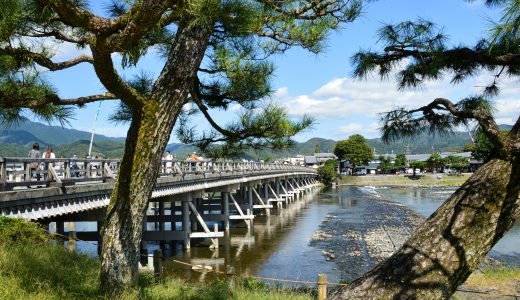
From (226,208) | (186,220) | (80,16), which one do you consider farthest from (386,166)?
(80,16)

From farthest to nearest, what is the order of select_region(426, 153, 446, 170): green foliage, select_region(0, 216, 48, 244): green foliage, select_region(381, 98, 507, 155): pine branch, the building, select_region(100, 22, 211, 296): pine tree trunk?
the building, select_region(426, 153, 446, 170): green foliage, select_region(0, 216, 48, 244): green foliage, select_region(100, 22, 211, 296): pine tree trunk, select_region(381, 98, 507, 155): pine branch

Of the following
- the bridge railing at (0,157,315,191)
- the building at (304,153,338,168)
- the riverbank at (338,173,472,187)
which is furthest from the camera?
the building at (304,153,338,168)

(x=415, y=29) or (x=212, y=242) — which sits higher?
(x=415, y=29)

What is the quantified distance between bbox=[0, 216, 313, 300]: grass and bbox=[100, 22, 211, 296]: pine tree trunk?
326 millimetres

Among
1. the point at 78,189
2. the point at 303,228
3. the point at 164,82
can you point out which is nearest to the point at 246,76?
the point at 164,82

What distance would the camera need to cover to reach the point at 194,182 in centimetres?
1931

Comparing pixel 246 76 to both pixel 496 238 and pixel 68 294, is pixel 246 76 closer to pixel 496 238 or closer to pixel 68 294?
pixel 68 294

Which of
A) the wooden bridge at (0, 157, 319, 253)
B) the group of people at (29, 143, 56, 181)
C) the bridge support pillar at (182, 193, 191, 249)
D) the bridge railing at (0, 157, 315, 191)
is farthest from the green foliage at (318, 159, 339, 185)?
the group of people at (29, 143, 56, 181)

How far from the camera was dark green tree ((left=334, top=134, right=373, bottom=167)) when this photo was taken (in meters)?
92.9

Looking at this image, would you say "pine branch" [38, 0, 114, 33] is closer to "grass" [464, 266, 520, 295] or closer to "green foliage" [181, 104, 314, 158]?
"green foliage" [181, 104, 314, 158]

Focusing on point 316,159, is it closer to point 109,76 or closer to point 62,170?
point 62,170

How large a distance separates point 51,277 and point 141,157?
184 cm

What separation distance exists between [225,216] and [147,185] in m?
18.8

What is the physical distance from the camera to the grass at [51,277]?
15.1ft
